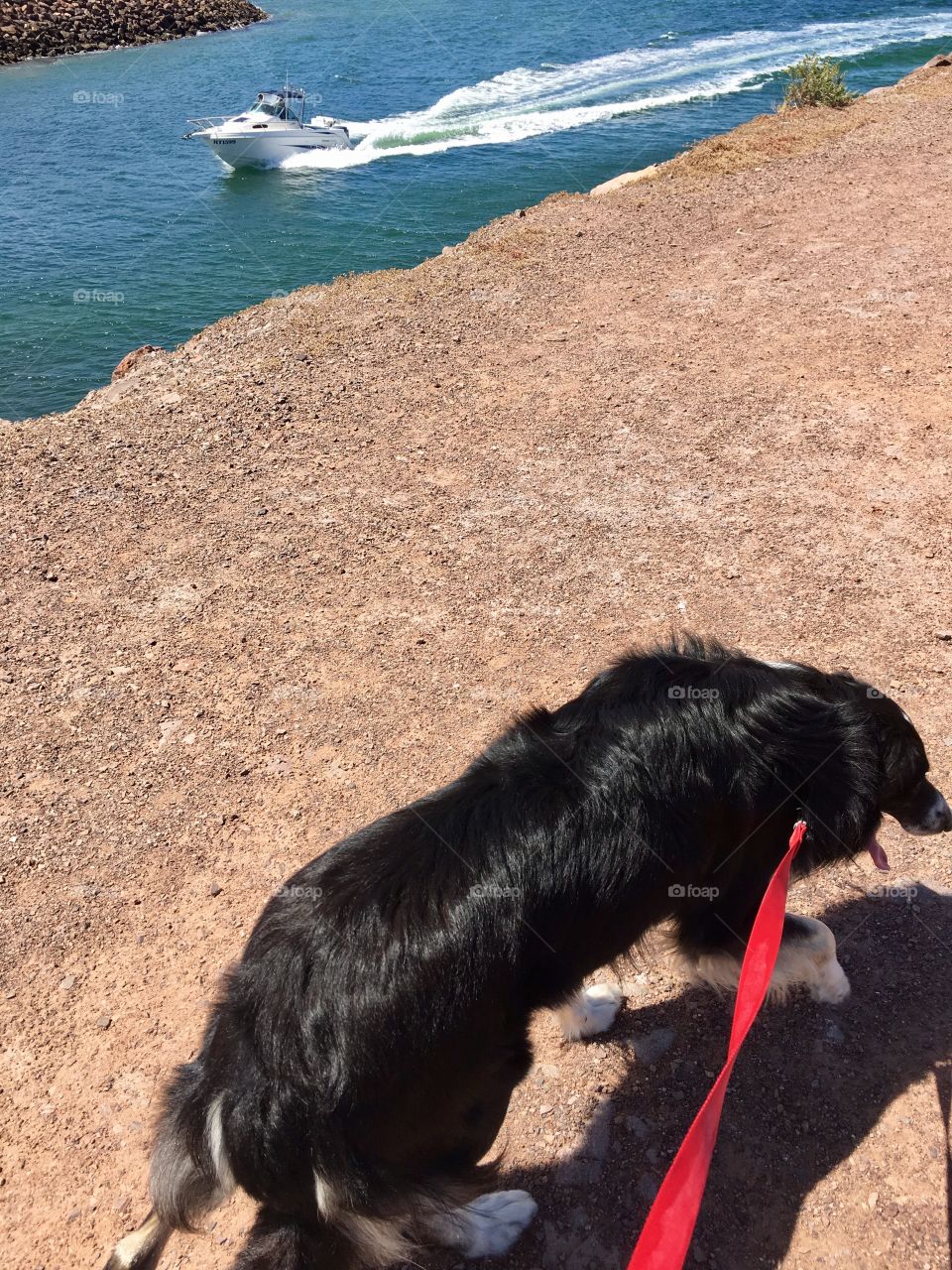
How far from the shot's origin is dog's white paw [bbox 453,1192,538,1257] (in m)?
3.14

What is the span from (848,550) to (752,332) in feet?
11.5

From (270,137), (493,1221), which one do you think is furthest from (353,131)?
(493,1221)

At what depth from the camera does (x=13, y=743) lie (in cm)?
534

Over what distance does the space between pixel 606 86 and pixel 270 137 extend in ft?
35.4

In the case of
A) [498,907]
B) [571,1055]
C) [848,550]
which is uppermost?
[498,907]

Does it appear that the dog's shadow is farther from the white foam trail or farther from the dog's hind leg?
the white foam trail

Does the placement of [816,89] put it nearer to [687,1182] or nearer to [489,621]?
[489,621]

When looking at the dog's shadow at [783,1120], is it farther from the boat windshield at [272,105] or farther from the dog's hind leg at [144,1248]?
the boat windshield at [272,105]

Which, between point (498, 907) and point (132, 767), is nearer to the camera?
point (498, 907)

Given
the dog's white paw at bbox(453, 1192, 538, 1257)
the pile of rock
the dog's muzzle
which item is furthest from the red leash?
the pile of rock

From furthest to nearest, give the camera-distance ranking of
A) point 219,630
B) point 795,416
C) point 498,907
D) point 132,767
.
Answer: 1. point 795,416
2. point 219,630
3. point 132,767
4. point 498,907

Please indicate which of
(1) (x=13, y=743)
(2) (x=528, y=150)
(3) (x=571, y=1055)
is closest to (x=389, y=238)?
(2) (x=528, y=150)

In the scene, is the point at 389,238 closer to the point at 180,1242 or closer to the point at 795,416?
the point at 795,416

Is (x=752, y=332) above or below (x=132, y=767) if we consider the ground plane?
above
